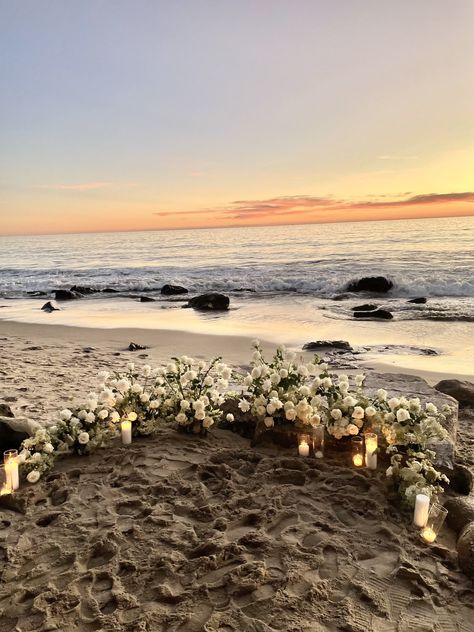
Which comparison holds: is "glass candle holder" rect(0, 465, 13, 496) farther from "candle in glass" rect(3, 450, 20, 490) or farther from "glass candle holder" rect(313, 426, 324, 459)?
"glass candle holder" rect(313, 426, 324, 459)

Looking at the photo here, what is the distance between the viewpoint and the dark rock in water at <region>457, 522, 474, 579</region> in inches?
123

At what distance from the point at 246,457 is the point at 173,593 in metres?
1.95

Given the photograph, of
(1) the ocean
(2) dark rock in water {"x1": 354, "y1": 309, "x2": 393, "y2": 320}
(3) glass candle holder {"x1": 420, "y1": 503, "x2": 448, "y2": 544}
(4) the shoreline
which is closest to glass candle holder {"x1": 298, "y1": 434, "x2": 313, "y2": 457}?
(3) glass candle holder {"x1": 420, "y1": 503, "x2": 448, "y2": 544}

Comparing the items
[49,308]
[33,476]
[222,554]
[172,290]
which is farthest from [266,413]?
[172,290]

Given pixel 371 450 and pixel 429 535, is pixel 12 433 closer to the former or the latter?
pixel 371 450

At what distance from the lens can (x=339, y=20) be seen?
471 inches

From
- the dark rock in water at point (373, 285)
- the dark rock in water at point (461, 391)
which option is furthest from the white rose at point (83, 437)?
the dark rock in water at point (373, 285)

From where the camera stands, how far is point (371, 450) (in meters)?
4.47

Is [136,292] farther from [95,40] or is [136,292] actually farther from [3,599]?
[3,599]

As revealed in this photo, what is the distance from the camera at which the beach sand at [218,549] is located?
108 inches

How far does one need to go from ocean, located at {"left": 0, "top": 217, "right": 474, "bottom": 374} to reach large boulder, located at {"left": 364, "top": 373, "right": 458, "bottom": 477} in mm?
3829

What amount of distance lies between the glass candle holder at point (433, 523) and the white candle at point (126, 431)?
3.04 metres

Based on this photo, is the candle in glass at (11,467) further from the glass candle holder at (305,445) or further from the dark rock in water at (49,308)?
the dark rock in water at (49,308)

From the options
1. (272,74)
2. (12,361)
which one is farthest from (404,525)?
(272,74)
